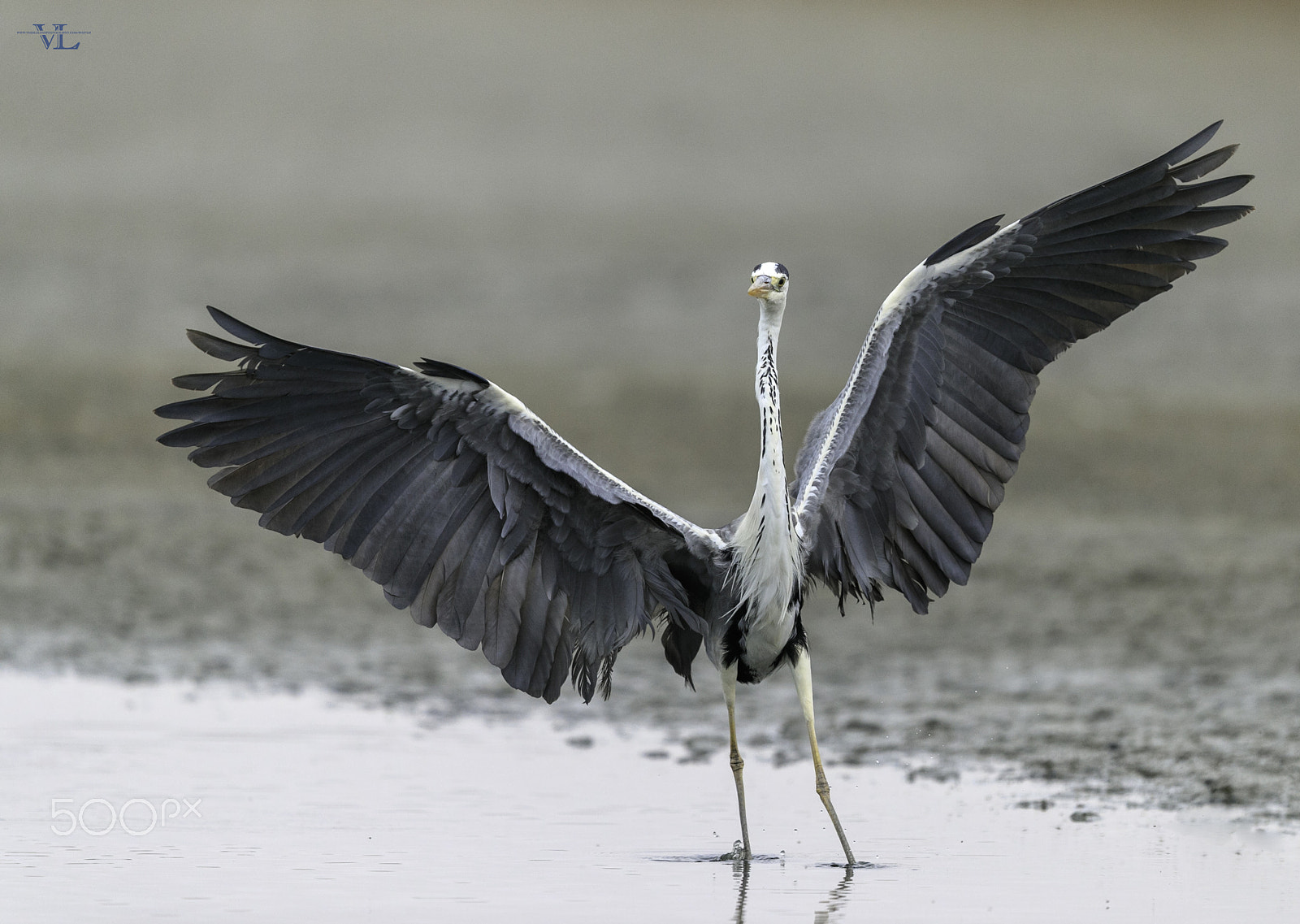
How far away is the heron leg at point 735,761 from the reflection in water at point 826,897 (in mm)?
116

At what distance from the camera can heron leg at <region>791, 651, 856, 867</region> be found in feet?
26.6

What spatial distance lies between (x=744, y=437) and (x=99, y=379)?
6662mm

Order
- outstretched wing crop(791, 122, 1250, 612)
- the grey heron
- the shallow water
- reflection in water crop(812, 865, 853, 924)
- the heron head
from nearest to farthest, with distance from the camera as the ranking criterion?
reflection in water crop(812, 865, 853, 924) → the shallow water → the grey heron → the heron head → outstretched wing crop(791, 122, 1250, 612)

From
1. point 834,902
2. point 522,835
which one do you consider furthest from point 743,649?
point 834,902

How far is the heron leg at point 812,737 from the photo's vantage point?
8.09 m

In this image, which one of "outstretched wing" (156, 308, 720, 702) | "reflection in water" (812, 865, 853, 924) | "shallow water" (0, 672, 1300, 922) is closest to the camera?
"reflection in water" (812, 865, 853, 924)

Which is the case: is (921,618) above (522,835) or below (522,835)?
above

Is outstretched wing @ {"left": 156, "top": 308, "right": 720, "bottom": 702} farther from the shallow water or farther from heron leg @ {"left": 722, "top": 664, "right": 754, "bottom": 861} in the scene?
the shallow water

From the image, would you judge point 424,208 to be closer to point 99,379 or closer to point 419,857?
point 99,379

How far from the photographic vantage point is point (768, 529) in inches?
322

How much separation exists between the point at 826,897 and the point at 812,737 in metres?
0.95

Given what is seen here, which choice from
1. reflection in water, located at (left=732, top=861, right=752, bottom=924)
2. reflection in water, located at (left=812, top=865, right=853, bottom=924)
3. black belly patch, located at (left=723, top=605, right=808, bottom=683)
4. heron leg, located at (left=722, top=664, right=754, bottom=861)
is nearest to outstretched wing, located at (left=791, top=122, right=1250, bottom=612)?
black belly patch, located at (left=723, top=605, right=808, bottom=683)

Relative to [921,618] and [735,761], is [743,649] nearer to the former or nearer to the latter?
[735,761]

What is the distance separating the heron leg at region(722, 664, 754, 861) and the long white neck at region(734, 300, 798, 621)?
43 centimetres
